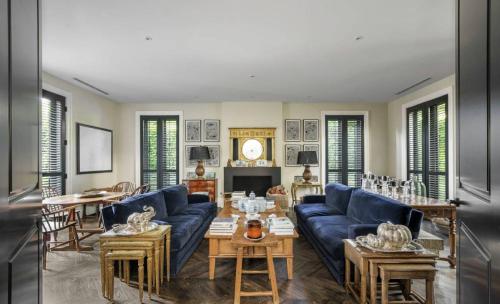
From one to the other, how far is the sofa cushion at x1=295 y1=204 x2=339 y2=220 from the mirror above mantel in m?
2.36

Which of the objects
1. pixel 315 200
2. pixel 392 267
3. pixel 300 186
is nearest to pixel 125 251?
pixel 392 267

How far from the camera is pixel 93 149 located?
19.0ft

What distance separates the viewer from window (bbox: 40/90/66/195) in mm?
4586

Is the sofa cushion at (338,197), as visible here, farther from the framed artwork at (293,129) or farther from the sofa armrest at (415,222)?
the framed artwork at (293,129)

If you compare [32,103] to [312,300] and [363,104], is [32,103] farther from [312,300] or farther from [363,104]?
[363,104]

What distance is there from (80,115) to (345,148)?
6.31m

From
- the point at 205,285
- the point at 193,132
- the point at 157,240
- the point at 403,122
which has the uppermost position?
the point at 403,122

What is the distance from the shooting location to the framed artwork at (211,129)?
265 inches

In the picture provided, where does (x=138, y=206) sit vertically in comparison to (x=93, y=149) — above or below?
below

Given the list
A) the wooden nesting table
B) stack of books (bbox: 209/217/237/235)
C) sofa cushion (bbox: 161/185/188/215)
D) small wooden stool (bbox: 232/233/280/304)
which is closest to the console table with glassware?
small wooden stool (bbox: 232/233/280/304)

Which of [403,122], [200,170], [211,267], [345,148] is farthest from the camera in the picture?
[345,148]

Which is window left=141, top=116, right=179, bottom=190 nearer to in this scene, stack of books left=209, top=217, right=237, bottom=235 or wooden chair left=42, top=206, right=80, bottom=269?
wooden chair left=42, top=206, right=80, bottom=269

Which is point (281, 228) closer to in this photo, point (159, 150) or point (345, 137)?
point (345, 137)

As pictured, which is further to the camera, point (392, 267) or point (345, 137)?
point (345, 137)
